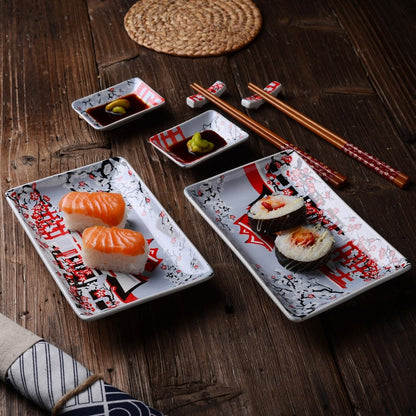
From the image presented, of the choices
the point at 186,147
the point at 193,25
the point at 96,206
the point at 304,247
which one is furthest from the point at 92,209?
the point at 193,25

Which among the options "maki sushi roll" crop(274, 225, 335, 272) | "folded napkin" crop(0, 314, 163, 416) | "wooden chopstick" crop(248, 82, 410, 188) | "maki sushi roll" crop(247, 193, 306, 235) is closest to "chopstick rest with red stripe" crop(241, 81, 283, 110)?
"wooden chopstick" crop(248, 82, 410, 188)

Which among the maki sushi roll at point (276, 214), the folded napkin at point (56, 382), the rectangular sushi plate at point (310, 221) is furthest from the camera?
the maki sushi roll at point (276, 214)

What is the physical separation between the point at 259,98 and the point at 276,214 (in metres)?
0.69

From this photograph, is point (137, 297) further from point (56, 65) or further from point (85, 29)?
point (85, 29)

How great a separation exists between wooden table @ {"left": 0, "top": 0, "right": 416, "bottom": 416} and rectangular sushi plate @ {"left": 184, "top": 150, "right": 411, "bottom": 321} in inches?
1.9

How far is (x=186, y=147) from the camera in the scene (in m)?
1.86

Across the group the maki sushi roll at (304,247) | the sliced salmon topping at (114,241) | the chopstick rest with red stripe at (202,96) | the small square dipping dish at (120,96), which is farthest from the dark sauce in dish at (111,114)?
the maki sushi roll at (304,247)

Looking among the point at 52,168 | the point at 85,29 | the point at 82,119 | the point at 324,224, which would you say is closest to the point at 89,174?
the point at 52,168

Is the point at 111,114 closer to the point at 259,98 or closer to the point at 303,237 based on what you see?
A: the point at 259,98

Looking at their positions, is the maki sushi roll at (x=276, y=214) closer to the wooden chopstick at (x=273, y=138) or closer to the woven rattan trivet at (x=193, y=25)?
the wooden chopstick at (x=273, y=138)

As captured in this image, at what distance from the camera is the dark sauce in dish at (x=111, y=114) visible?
1.98 meters

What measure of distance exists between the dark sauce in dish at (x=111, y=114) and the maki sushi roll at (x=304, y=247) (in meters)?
0.84

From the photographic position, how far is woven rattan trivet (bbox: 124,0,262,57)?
7.61 ft

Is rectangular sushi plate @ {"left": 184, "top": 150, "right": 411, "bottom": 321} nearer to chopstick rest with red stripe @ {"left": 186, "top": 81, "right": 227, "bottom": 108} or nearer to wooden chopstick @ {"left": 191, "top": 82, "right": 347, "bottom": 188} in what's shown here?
wooden chopstick @ {"left": 191, "top": 82, "right": 347, "bottom": 188}
